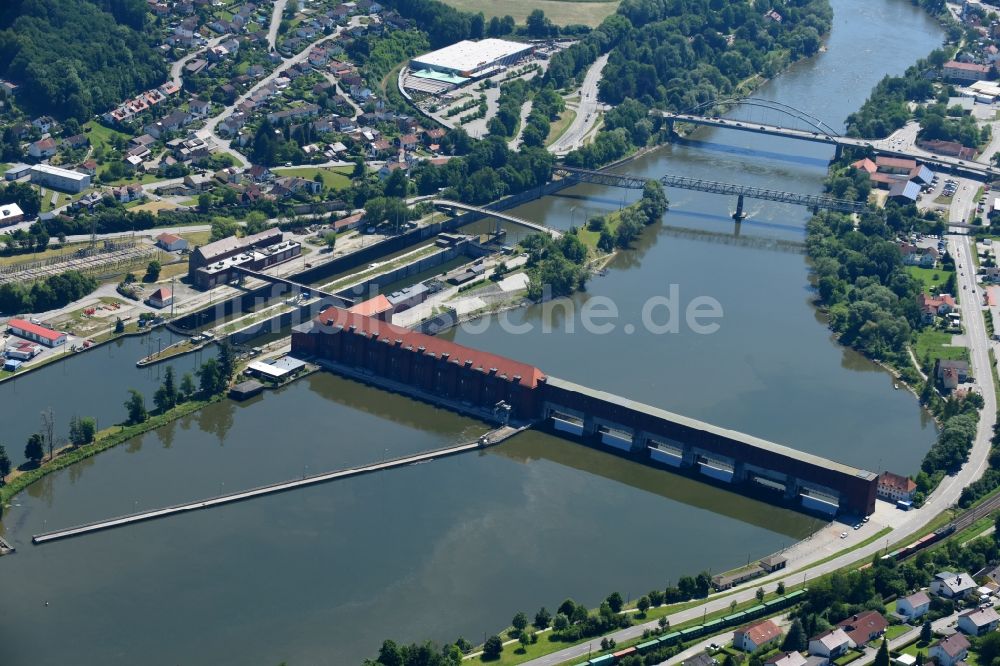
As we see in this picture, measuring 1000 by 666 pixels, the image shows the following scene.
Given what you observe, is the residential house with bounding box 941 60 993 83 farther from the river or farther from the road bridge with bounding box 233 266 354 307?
the road bridge with bounding box 233 266 354 307

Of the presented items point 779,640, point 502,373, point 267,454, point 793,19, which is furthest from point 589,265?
point 793,19

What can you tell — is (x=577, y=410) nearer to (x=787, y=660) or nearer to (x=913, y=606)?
(x=913, y=606)

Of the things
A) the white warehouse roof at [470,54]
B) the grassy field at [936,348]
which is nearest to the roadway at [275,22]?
the white warehouse roof at [470,54]

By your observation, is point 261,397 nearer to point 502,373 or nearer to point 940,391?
point 502,373

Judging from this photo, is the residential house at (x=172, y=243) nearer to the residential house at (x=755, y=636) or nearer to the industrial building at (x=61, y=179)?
the industrial building at (x=61, y=179)

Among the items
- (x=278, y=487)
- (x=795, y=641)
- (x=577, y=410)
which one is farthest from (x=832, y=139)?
(x=795, y=641)

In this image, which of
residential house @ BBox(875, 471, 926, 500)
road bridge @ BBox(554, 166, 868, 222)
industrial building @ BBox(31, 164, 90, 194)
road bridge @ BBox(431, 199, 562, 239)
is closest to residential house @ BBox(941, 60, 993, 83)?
road bridge @ BBox(554, 166, 868, 222)
